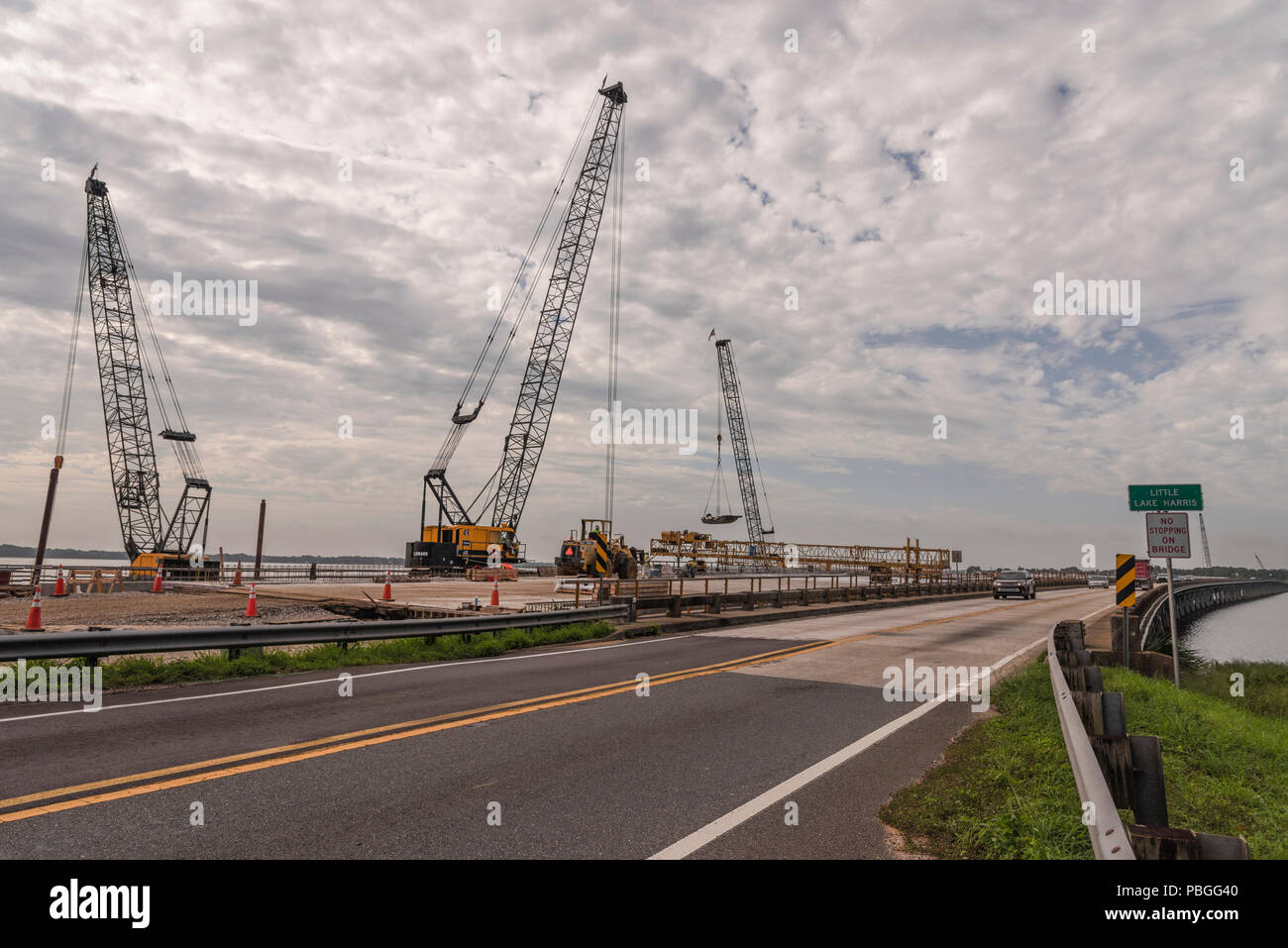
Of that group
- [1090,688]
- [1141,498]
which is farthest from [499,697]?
[1141,498]

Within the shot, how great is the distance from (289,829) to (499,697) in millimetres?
4747

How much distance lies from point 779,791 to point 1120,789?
2311mm

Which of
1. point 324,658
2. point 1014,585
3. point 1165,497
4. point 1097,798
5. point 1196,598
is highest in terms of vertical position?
point 1165,497

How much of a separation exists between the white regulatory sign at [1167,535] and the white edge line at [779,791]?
292 inches

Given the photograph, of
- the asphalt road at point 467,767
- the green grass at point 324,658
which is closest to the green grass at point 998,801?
the asphalt road at point 467,767

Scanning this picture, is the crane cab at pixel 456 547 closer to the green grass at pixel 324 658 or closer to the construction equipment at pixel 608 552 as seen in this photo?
the construction equipment at pixel 608 552

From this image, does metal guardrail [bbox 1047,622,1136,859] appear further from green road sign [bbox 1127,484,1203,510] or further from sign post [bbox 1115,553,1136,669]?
sign post [bbox 1115,553,1136,669]

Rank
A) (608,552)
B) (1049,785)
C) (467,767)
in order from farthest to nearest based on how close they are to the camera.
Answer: (608,552)
(467,767)
(1049,785)

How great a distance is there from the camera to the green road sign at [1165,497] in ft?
46.4

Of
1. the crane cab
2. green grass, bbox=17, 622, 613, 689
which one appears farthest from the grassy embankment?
the crane cab

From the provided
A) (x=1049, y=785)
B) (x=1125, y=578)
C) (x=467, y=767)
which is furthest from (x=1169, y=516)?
(x=467, y=767)

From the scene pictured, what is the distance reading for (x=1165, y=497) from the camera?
47.7 ft

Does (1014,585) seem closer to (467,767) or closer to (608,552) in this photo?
(608,552)

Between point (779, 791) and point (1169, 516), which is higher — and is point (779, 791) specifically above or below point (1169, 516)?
below
